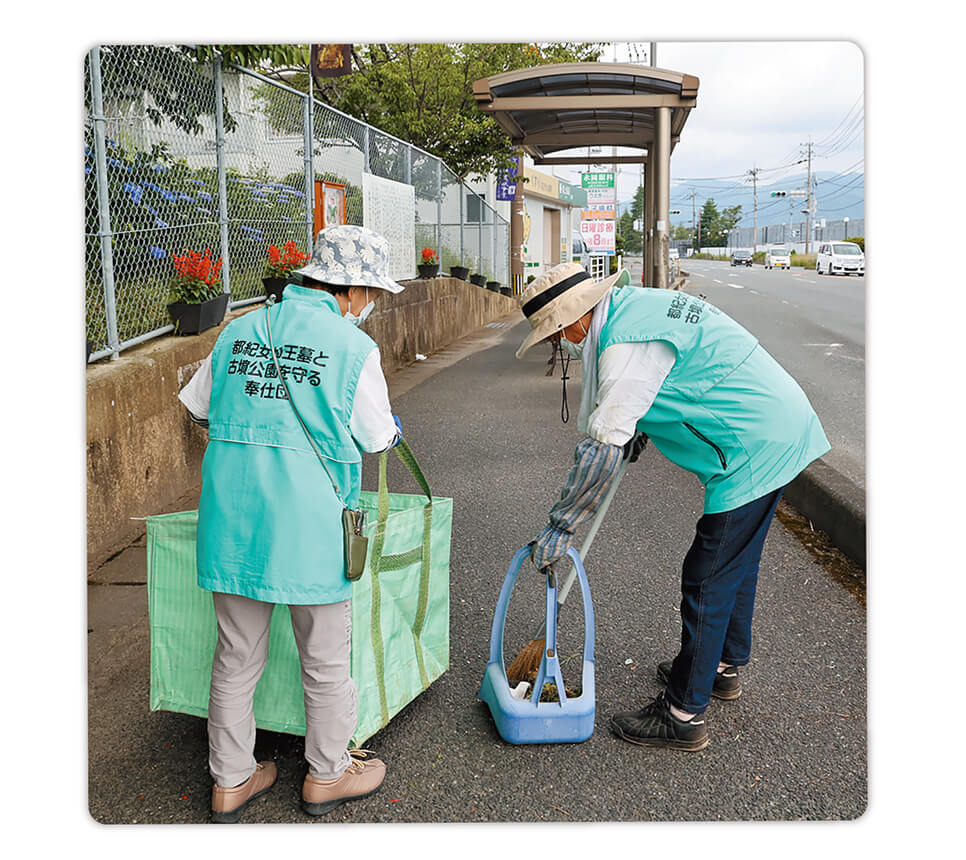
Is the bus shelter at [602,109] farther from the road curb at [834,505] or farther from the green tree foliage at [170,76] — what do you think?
the road curb at [834,505]

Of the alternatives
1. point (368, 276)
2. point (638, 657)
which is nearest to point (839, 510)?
point (638, 657)

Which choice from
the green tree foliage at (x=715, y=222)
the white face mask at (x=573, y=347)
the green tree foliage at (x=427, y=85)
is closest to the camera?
the white face mask at (x=573, y=347)

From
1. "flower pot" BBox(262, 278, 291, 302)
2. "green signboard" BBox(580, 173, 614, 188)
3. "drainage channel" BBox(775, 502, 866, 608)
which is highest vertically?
"green signboard" BBox(580, 173, 614, 188)

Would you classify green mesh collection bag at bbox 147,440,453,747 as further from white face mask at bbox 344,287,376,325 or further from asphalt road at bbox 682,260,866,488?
asphalt road at bbox 682,260,866,488

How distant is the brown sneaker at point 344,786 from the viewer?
237 cm

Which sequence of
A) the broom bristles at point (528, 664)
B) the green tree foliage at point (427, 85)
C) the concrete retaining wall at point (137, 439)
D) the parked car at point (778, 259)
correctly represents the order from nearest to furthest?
the broom bristles at point (528, 664) < the concrete retaining wall at point (137, 439) < the green tree foliage at point (427, 85) < the parked car at point (778, 259)

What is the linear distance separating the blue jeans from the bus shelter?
6241 millimetres

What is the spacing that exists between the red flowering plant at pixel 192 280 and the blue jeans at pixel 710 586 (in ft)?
12.0

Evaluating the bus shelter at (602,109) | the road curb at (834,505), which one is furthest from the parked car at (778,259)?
the road curb at (834,505)

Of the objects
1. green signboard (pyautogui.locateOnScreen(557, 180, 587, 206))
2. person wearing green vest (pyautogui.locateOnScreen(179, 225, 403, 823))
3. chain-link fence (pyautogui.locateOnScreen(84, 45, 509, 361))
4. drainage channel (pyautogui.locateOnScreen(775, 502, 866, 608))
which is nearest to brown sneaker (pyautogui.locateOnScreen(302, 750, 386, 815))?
person wearing green vest (pyautogui.locateOnScreen(179, 225, 403, 823))

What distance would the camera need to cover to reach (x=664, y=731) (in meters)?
2.70

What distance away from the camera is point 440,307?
41.4ft

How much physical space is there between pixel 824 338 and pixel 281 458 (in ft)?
37.8

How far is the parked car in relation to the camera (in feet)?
117
